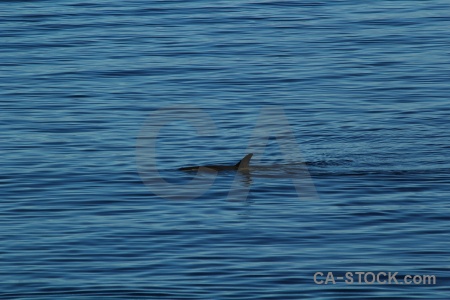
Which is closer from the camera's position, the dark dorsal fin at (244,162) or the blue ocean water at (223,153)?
the blue ocean water at (223,153)

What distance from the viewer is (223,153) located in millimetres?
17938

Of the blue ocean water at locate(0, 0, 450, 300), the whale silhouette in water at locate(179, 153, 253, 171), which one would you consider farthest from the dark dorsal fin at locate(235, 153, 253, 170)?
the blue ocean water at locate(0, 0, 450, 300)

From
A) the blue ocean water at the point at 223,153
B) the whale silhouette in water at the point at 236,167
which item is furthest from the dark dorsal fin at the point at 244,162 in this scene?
the blue ocean water at the point at 223,153

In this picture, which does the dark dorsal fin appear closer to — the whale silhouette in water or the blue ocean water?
the whale silhouette in water

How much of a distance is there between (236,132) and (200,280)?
7235 mm

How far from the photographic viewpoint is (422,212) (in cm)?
1456

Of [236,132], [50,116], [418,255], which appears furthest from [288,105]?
[418,255]

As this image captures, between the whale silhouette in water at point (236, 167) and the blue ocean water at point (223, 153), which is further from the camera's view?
the whale silhouette in water at point (236, 167)

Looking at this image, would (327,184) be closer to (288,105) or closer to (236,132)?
(236,132)

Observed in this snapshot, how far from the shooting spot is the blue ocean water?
12578 millimetres

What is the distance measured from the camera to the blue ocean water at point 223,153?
12578 millimetres

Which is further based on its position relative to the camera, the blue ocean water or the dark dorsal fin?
the dark dorsal fin

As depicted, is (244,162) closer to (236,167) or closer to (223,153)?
(236,167)

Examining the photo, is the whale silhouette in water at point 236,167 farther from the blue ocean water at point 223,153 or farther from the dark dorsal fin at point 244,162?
the blue ocean water at point 223,153
